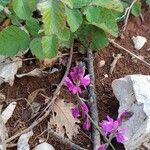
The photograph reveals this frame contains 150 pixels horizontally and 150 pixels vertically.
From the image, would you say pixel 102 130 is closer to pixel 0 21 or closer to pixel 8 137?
pixel 8 137

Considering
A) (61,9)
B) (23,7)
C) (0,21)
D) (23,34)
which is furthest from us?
(0,21)

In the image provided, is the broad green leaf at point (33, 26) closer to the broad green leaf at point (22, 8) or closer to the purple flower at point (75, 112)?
the broad green leaf at point (22, 8)

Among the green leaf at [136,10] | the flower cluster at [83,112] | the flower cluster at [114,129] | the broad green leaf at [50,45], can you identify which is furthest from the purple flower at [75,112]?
the green leaf at [136,10]

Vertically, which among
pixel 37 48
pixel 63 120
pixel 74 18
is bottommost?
pixel 63 120

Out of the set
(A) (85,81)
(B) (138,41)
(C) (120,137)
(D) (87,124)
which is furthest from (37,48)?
(B) (138,41)

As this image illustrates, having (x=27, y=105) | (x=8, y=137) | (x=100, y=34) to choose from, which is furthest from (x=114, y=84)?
(x=8, y=137)

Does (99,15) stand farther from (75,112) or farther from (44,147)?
(44,147)
